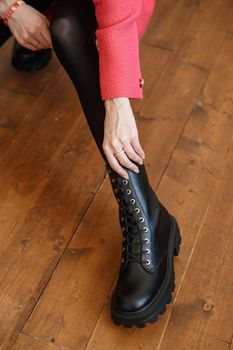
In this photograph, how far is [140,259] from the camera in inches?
38.9

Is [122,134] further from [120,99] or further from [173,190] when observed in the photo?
[173,190]

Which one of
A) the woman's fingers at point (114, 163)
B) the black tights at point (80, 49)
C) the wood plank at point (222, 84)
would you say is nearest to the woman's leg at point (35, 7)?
the black tights at point (80, 49)

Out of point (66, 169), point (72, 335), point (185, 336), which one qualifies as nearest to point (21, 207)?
point (66, 169)

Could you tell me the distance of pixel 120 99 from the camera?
0.89 metres

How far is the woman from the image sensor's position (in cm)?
88

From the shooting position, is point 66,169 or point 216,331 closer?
point 216,331

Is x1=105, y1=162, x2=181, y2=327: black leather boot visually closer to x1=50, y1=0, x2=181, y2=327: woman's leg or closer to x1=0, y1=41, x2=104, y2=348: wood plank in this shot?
x1=50, y1=0, x2=181, y2=327: woman's leg

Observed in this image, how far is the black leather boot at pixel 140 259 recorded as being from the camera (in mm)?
959

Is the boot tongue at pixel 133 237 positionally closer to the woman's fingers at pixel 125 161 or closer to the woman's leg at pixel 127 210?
the woman's leg at pixel 127 210

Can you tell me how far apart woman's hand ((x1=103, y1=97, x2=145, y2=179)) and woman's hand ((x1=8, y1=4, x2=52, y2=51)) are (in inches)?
10.2

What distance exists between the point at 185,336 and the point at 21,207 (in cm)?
51

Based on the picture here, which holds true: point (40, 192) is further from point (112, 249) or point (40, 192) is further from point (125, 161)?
point (125, 161)

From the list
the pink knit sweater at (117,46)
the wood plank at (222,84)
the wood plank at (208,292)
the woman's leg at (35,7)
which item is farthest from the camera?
the wood plank at (222,84)

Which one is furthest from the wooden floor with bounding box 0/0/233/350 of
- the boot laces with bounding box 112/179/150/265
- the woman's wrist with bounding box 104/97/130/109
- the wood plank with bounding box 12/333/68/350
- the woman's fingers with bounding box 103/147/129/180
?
the woman's wrist with bounding box 104/97/130/109
